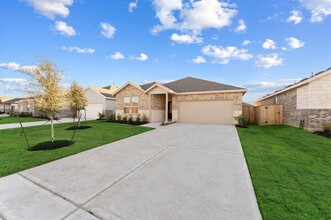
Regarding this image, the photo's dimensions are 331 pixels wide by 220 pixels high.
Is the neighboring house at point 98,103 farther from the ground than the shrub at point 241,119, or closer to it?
farther from the ground

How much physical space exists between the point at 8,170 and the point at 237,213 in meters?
5.94

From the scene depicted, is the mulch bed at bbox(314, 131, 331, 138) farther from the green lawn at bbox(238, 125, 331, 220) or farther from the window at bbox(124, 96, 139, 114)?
the window at bbox(124, 96, 139, 114)

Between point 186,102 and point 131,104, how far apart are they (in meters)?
6.76

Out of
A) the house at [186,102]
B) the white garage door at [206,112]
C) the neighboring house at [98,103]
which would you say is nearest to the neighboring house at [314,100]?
the house at [186,102]

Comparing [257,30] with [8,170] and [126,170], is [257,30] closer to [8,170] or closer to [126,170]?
[126,170]

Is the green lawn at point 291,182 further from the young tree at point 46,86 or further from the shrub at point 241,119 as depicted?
the young tree at point 46,86

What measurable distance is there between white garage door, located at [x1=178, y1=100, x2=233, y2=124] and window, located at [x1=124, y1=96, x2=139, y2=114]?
529 centimetres

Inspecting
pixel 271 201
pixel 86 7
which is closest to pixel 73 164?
pixel 271 201

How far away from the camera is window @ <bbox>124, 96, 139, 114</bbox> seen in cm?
1880

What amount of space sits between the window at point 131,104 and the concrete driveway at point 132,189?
44.0ft

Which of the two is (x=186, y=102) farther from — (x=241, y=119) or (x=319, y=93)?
(x=319, y=93)

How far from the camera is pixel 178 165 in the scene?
4848 mm

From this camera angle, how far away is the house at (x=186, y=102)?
1561 centimetres

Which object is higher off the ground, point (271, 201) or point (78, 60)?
point (78, 60)
